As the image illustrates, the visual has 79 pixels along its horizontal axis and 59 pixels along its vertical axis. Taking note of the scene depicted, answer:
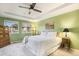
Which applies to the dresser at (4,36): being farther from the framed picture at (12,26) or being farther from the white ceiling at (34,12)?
the white ceiling at (34,12)

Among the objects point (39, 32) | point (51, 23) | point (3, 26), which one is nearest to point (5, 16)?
point (3, 26)

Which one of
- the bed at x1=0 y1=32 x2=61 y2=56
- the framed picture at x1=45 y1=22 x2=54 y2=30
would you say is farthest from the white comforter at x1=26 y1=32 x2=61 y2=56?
the framed picture at x1=45 y1=22 x2=54 y2=30

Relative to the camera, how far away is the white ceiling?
1888 millimetres

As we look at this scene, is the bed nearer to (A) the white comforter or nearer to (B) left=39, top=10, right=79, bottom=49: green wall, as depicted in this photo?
(A) the white comforter

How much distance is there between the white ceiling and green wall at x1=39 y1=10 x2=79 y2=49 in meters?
0.09

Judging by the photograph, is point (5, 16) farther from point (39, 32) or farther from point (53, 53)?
point (53, 53)

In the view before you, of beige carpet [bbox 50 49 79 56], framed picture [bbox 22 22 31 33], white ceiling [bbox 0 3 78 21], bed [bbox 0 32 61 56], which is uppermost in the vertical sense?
white ceiling [bbox 0 3 78 21]

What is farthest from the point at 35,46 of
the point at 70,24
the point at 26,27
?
the point at 70,24

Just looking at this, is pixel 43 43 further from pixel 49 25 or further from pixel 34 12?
pixel 34 12

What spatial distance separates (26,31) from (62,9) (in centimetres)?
74

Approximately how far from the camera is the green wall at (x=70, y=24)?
1901mm

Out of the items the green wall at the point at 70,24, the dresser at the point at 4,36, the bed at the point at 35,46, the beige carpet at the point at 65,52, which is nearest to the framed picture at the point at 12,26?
the dresser at the point at 4,36

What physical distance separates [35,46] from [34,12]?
597 millimetres

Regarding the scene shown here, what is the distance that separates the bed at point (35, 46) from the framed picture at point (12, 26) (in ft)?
0.73
